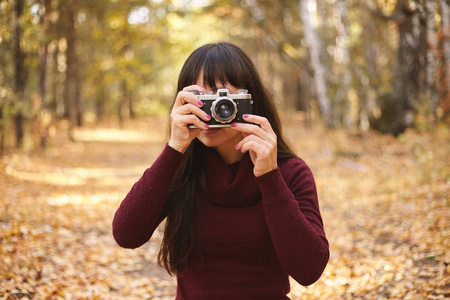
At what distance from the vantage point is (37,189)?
7.51 metres

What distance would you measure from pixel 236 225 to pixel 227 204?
0.35 ft

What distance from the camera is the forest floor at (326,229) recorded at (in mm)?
3533

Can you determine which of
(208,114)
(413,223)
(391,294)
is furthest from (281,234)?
(413,223)

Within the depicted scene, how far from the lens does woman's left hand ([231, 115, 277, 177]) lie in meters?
1.55

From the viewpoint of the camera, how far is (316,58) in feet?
34.6

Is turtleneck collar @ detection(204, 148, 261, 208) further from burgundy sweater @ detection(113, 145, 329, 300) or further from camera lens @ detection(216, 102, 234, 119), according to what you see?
camera lens @ detection(216, 102, 234, 119)

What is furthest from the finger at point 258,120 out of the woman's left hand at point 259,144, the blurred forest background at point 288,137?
the blurred forest background at point 288,137

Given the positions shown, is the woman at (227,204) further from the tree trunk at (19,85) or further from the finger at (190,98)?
the tree trunk at (19,85)

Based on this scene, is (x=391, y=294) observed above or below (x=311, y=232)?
below

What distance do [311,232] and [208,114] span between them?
0.66 m

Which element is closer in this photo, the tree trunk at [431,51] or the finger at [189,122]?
the finger at [189,122]

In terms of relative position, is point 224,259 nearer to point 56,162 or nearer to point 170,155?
point 170,155

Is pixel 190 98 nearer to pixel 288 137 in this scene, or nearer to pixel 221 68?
pixel 221 68

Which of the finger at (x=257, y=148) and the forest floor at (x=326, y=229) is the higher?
the finger at (x=257, y=148)
